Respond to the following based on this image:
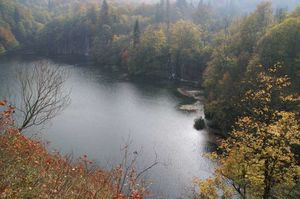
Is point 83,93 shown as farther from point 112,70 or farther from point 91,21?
point 91,21

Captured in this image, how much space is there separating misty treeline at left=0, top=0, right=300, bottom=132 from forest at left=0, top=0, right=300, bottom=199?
0.20m

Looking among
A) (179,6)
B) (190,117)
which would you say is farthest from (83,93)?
(179,6)

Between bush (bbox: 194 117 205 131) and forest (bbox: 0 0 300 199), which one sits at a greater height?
forest (bbox: 0 0 300 199)

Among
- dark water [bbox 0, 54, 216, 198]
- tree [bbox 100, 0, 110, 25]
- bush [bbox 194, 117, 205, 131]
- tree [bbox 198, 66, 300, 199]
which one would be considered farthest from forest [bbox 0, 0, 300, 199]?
dark water [bbox 0, 54, 216, 198]

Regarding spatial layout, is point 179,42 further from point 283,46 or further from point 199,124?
point 199,124

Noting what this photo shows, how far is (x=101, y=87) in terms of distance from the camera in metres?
77.3

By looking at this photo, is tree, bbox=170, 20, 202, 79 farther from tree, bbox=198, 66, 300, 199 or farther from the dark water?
tree, bbox=198, 66, 300, 199

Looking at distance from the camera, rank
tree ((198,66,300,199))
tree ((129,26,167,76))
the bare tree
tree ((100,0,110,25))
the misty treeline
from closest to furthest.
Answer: the bare tree → tree ((198,66,300,199)) → the misty treeline → tree ((129,26,167,76)) → tree ((100,0,110,25))

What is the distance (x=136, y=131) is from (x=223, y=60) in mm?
22500

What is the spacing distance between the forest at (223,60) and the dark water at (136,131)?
4.25m

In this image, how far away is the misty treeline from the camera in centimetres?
5456

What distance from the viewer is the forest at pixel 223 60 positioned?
2320cm

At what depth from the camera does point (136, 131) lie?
51.0 m

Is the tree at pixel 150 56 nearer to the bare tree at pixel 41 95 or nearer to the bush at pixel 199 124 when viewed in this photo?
the bare tree at pixel 41 95
